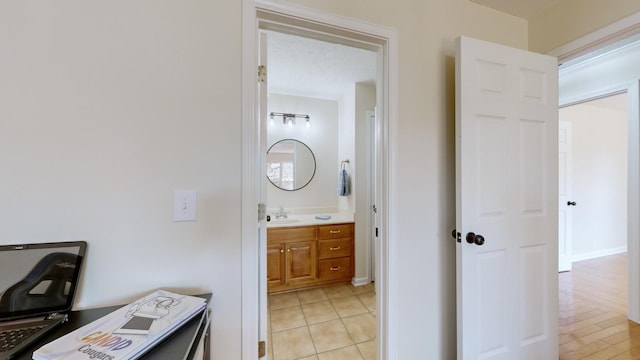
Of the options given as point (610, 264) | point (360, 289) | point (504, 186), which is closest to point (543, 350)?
point (504, 186)

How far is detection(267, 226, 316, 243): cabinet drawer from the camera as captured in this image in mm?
2604

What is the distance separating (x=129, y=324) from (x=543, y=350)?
2.13 m

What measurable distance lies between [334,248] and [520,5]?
255cm

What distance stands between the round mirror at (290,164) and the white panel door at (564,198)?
3347 millimetres

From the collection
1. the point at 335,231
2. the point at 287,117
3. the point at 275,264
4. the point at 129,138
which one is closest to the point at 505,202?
the point at 335,231

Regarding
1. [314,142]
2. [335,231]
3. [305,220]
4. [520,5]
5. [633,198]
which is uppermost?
[520,5]

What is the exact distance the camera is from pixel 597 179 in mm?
3879

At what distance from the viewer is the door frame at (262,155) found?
1086mm

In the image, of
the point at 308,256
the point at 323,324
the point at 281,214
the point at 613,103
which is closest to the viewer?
the point at 323,324

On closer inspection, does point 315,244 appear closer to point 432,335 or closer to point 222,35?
point 432,335

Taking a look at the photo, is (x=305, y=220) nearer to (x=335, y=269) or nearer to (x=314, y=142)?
(x=335, y=269)

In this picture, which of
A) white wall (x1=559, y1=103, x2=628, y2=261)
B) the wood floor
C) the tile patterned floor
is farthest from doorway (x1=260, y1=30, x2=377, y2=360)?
white wall (x1=559, y1=103, x2=628, y2=261)

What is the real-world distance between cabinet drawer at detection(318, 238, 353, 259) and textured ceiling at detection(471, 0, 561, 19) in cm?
238

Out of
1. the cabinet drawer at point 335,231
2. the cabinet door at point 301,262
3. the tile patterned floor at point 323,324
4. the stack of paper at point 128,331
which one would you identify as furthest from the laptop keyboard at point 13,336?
the cabinet drawer at point 335,231
